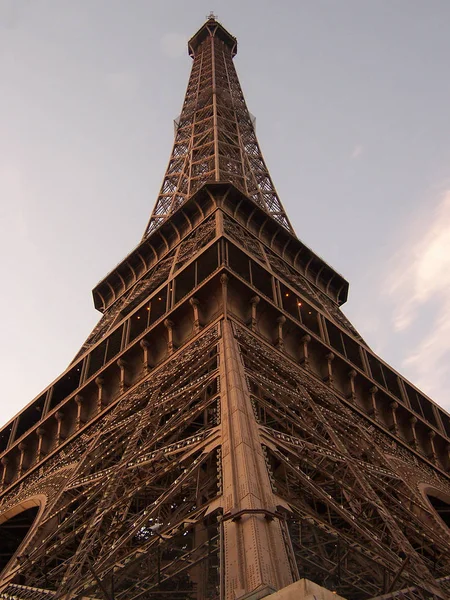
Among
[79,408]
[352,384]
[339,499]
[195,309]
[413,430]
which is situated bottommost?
[339,499]

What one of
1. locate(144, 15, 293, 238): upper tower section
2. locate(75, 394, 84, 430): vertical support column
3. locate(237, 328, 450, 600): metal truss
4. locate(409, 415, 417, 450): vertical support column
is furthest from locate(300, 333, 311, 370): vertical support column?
locate(144, 15, 293, 238): upper tower section

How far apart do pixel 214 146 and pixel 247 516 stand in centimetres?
4503

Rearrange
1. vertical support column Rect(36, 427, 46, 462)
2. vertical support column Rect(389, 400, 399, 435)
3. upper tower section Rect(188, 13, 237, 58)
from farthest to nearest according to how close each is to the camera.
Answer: upper tower section Rect(188, 13, 237, 58) → vertical support column Rect(389, 400, 399, 435) → vertical support column Rect(36, 427, 46, 462)

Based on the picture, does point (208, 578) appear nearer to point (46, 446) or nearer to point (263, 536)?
point (263, 536)

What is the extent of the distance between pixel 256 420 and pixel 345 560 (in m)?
3.88

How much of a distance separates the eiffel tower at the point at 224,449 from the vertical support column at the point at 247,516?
0.03 m

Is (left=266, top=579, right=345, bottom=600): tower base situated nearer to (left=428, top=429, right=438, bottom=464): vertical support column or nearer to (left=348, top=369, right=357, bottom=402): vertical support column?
(left=348, top=369, right=357, bottom=402): vertical support column

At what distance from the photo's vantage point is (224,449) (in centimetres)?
1366

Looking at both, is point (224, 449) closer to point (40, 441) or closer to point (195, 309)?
point (195, 309)

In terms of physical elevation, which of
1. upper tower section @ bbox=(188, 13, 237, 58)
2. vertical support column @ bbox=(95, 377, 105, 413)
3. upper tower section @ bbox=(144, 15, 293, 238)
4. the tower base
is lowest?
the tower base

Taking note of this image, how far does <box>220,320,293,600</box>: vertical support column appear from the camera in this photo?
32.0 feet

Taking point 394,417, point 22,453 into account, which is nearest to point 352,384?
point 394,417

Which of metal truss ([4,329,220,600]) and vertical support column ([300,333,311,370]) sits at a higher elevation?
vertical support column ([300,333,311,370])

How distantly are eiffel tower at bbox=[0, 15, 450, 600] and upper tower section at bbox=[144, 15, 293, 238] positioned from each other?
1015 cm
